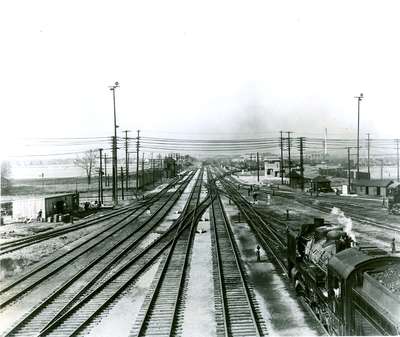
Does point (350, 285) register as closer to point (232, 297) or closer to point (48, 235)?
point (232, 297)

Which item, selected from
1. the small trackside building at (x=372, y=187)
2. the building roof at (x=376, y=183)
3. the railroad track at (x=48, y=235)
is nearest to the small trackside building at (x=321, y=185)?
the small trackside building at (x=372, y=187)

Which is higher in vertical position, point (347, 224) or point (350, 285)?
point (347, 224)

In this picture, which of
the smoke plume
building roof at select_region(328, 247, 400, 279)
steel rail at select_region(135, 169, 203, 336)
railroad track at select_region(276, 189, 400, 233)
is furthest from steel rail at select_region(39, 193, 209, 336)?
railroad track at select_region(276, 189, 400, 233)

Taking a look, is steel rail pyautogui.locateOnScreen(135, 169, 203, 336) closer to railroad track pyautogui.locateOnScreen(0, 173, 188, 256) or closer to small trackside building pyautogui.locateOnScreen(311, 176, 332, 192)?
railroad track pyautogui.locateOnScreen(0, 173, 188, 256)

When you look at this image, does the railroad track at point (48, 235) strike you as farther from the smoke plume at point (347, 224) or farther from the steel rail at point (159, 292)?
the smoke plume at point (347, 224)

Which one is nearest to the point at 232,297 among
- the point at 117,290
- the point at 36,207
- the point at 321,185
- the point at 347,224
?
the point at 117,290

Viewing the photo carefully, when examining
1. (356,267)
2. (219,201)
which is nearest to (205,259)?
(356,267)
